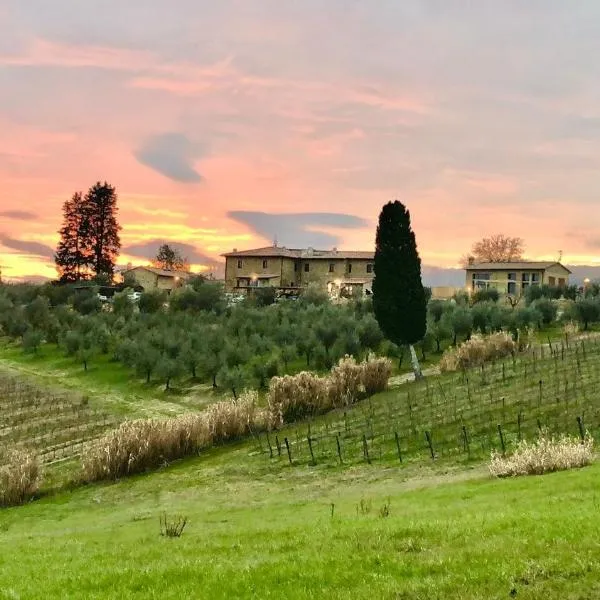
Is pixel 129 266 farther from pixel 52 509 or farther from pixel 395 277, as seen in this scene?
pixel 52 509

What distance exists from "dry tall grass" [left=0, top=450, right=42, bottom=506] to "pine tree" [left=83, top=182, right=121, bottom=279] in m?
90.3

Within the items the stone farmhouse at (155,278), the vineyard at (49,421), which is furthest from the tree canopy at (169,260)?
the vineyard at (49,421)

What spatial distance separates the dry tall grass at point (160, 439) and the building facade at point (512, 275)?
244 feet

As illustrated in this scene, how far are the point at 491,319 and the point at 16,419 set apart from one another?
34969mm

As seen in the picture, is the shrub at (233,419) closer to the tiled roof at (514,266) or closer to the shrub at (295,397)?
the shrub at (295,397)

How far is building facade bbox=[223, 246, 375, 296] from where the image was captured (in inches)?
4464

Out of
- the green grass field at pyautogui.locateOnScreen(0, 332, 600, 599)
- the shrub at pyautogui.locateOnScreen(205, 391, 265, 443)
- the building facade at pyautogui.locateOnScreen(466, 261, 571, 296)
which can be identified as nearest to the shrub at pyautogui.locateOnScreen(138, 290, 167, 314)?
the building facade at pyautogui.locateOnScreen(466, 261, 571, 296)

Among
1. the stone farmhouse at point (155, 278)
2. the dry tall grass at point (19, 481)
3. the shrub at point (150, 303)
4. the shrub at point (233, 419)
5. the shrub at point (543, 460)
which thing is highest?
the stone farmhouse at point (155, 278)

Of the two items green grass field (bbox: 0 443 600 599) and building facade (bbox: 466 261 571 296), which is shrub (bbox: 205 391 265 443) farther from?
building facade (bbox: 466 261 571 296)

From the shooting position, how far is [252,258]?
384 feet

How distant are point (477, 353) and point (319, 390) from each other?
459 inches

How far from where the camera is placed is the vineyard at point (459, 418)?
2341 centimetres

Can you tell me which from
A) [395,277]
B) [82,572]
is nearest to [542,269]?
[395,277]

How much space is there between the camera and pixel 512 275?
104m
